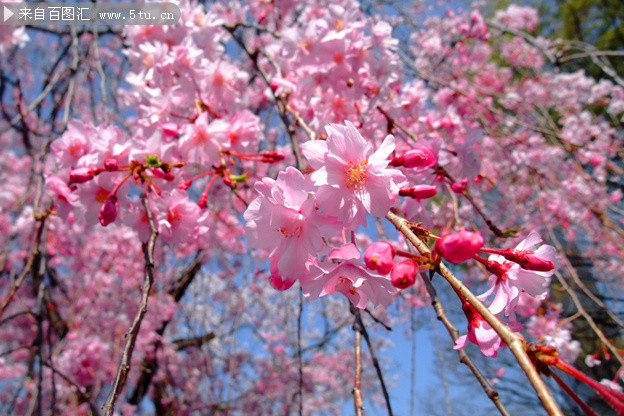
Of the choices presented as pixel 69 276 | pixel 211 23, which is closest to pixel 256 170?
pixel 211 23

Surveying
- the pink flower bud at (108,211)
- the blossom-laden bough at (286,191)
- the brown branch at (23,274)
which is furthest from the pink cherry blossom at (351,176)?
the brown branch at (23,274)

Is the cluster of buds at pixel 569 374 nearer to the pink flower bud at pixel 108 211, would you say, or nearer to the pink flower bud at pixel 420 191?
the pink flower bud at pixel 420 191

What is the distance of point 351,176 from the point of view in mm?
667

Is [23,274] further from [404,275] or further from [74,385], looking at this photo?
[404,275]

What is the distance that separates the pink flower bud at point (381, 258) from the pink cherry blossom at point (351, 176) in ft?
0.38

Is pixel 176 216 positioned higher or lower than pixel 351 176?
higher

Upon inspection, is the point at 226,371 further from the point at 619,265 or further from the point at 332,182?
the point at 619,265

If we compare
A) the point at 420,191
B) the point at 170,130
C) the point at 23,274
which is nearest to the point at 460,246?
the point at 420,191

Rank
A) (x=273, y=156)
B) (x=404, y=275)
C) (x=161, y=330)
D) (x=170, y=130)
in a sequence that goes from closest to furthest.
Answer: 1. (x=404, y=275)
2. (x=273, y=156)
3. (x=170, y=130)
4. (x=161, y=330)

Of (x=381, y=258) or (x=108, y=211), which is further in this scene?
(x=108, y=211)

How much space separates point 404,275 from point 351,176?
0.82ft

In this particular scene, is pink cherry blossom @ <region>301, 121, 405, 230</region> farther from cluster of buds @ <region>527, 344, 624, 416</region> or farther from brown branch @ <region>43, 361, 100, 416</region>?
brown branch @ <region>43, 361, 100, 416</region>

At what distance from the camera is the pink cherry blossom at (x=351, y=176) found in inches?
25.5

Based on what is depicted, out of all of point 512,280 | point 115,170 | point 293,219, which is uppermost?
point 115,170
